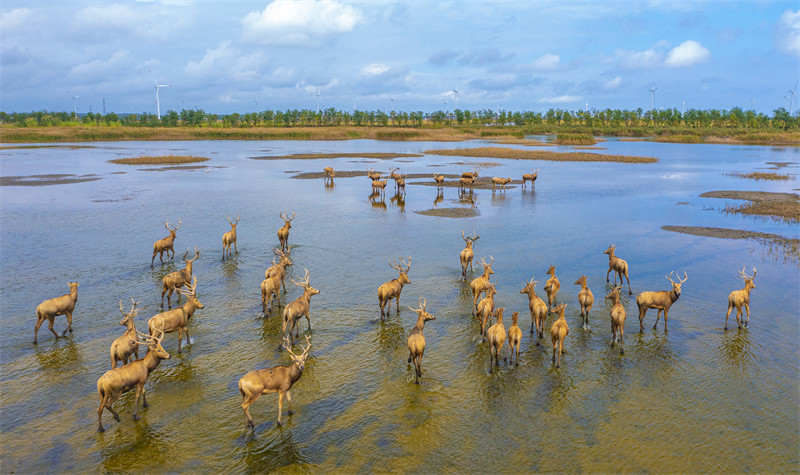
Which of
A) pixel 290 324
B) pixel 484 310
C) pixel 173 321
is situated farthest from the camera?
Answer: pixel 484 310

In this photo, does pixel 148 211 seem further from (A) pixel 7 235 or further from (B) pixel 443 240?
(B) pixel 443 240

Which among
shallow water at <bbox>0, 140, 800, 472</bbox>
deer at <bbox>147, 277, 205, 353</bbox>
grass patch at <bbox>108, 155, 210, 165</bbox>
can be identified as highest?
grass patch at <bbox>108, 155, 210, 165</bbox>

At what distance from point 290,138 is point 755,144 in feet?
304

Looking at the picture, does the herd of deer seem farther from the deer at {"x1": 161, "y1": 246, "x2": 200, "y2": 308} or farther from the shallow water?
the shallow water

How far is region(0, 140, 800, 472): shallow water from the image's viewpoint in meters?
8.53

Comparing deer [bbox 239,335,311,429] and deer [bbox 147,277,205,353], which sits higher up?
deer [bbox 147,277,205,353]

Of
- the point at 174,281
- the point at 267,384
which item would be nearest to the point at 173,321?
the point at 174,281

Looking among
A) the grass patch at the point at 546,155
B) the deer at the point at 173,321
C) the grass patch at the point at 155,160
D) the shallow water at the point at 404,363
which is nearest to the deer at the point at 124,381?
the shallow water at the point at 404,363

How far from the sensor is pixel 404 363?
11570mm

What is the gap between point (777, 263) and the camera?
19047mm

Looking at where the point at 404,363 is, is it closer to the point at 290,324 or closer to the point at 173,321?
the point at 290,324

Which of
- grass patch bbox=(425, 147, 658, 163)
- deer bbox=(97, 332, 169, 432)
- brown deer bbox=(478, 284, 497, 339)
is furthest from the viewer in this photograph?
grass patch bbox=(425, 147, 658, 163)

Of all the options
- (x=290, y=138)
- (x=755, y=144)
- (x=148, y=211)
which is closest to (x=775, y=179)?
(x=148, y=211)

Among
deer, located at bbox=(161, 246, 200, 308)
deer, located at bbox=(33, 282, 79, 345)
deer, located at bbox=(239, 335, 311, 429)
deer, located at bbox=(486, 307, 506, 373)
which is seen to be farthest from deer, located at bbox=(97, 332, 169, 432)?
deer, located at bbox=(486, 307, 506, 373)
